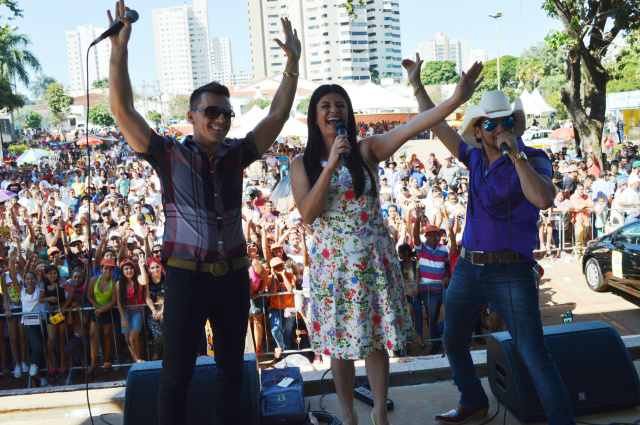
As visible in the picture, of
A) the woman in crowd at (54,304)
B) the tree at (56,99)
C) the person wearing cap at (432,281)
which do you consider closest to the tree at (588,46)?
the person wearing cap at (432,281)

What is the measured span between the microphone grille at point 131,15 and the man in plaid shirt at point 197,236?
3cm

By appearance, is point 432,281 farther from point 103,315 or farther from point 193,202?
point 193,202

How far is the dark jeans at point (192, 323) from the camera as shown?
2.42 m

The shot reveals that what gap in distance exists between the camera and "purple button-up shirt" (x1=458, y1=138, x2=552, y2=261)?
9.06ft

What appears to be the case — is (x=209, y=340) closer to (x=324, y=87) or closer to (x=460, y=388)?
(x=460, y=388)

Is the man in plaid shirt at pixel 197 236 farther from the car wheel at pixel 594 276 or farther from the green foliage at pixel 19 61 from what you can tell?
the green foliage at pixel 19 61

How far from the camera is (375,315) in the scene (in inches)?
107

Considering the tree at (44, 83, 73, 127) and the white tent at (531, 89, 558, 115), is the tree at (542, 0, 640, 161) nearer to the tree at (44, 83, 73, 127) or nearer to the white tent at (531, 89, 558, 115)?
the white tent at (531, 89, 558, 115)

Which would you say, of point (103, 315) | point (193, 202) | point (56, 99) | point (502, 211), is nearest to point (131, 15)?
point (193, 202)

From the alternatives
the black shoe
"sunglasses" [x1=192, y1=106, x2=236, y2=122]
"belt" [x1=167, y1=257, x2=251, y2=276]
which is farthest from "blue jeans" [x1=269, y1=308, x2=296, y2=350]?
"sunglasses" [x1=192, y1=106, x2=236, y2=122]

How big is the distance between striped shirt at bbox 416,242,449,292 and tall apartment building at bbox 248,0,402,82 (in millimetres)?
126419

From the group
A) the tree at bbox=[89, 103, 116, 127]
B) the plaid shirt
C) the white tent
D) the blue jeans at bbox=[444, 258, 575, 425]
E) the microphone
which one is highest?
the tree at bbox=[89, 103, 116, 127]

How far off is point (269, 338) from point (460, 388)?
438 centimetres

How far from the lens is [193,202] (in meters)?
2.47
